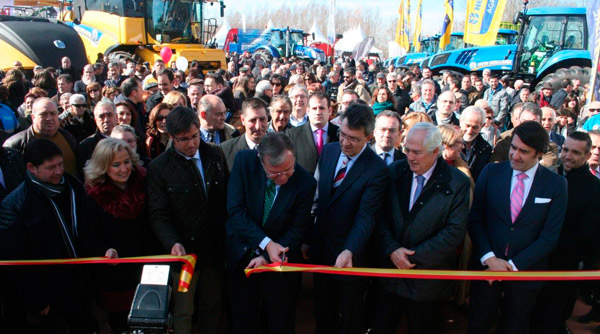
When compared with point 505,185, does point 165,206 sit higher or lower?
lower

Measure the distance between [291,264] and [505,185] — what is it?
5.22ft

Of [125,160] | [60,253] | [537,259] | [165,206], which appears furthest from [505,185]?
[60,253]

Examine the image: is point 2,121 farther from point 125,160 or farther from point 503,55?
point 503,55

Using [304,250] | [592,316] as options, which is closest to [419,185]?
[304,250]

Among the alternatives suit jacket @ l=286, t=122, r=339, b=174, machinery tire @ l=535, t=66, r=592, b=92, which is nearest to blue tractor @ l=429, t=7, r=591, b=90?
machinery tire @ l=535, t=66, r=592, b=92

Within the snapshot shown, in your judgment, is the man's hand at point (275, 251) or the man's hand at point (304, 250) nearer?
the man's hand at point (275, 251)

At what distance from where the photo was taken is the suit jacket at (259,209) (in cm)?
314

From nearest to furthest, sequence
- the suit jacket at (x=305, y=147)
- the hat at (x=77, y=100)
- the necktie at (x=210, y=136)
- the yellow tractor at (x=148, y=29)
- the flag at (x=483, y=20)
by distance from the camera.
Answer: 1. the suit jacket at (x=305, y=147)
2. the necktie at (x=210, y=136)
3. the hat at (x=77, y=100)
4. the flag at (x=483, y=20)
5. the yellow tractor at (x=148, y=29)

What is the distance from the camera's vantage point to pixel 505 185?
127 inches

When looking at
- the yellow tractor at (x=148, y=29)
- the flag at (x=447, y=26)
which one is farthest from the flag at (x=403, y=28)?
the yellow tractor at (x=148, y=29)

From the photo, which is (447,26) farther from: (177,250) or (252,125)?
(177,250)

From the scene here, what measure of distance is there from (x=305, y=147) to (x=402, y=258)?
164cm

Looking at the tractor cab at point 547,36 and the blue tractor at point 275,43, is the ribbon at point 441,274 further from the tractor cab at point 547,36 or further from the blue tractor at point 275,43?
the blue tractor at point 275,43

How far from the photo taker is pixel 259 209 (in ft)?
10.5
